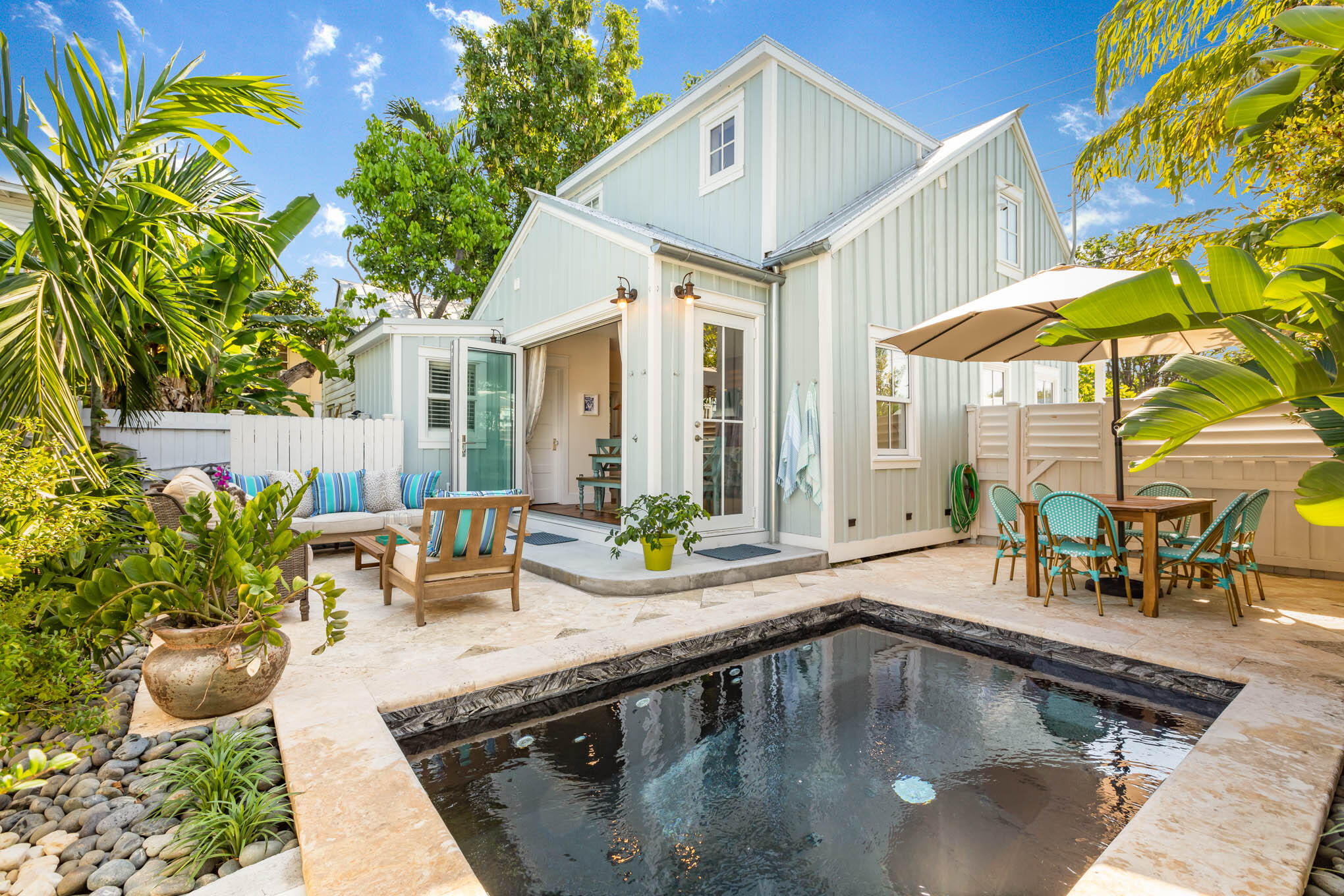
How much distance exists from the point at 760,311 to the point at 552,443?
4.76 m

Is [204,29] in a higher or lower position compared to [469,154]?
higher

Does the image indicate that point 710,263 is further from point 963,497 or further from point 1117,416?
point 963,497

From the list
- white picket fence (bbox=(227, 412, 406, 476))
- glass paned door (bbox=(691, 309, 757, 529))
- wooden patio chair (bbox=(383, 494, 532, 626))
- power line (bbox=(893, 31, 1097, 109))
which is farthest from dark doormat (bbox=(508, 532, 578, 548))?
power line (bbox=(893, 31, 1097, 109))

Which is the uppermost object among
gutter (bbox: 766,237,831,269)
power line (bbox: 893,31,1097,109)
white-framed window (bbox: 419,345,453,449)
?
power line (bbox: 893,31,1097,109)

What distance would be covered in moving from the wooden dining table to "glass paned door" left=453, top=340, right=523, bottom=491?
614cm

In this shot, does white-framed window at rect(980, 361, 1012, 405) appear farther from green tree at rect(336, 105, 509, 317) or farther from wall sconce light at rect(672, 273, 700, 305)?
green tree at rect(336, 105, 509, 317)

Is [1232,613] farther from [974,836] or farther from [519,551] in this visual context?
[519,551]

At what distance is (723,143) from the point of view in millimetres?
7594

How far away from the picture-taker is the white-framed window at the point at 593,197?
10258 millimetres

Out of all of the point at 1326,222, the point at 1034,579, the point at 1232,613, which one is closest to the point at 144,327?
the point at 1326,222

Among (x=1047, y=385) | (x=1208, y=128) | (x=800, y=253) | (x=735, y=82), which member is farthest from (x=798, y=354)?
(x=1047, y=385)

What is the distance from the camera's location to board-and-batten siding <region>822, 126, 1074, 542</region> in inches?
248

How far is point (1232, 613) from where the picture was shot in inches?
153

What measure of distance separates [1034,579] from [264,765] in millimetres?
5003
